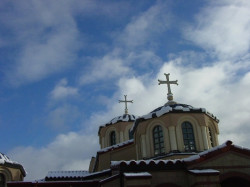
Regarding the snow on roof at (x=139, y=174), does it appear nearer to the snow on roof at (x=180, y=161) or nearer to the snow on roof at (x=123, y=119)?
the snow on roof at (x=180, y=161)

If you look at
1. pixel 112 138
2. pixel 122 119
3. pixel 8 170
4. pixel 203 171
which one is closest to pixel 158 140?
pixel 203 171

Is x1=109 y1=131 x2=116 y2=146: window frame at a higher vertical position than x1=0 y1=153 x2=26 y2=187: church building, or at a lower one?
higher

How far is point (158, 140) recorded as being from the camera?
1919 cm

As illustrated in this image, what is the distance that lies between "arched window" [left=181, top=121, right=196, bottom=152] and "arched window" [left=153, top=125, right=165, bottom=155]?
1303 millimetres

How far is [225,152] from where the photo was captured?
561 inches

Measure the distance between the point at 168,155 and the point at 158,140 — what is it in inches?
53.9

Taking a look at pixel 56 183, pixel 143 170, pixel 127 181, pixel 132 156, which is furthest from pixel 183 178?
pixel 132 156

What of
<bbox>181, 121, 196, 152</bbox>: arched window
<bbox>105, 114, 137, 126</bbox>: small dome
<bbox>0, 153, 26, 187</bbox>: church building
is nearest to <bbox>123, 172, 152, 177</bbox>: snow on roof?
<bbox>181, 121, 196, 152</bbox>: arched window

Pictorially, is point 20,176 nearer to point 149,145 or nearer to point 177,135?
point 149,145

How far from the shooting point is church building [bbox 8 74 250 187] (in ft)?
45.2

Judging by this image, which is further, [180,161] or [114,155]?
[114,155]

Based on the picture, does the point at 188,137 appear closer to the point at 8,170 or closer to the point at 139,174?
the point at 139,174

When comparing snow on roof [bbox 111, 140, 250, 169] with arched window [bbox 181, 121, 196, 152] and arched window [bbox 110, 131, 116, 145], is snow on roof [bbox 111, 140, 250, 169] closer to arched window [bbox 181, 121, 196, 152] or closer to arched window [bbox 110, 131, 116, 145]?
arched window [bbox 181, 121, 196, 152]

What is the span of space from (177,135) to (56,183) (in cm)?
720
